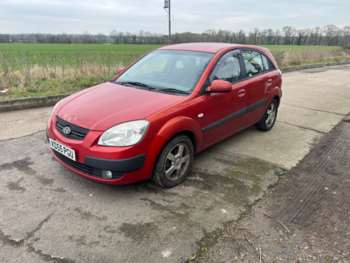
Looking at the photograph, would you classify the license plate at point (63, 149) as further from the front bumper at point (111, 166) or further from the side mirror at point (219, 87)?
the side mirror at point (219, 87)

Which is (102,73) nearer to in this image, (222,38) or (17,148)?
(17,148)

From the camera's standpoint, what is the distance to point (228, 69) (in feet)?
12.6

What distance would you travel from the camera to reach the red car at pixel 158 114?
2686 mm

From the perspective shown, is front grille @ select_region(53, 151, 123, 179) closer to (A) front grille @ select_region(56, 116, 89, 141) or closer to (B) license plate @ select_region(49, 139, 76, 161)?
(B) license plate @ select_region(49, 139, 76, 161)

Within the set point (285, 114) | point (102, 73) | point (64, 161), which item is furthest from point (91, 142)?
point (102, 73)

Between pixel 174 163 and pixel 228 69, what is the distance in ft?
5.31

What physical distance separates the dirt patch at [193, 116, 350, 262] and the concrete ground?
0.46 ft

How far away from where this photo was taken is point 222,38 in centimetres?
3011

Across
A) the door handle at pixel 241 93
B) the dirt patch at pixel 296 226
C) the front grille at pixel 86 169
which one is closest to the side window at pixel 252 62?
the door handle at pixel 241 93

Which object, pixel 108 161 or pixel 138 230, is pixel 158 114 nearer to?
pixel 108 161

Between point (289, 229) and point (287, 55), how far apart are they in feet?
62.0

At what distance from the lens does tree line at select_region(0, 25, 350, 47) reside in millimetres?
33781

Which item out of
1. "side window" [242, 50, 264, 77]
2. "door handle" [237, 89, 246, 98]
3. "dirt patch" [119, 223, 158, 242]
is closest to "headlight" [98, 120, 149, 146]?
"dirt patch" [119, 223, 158, 242]

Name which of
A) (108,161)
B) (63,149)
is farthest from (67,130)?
(108,161)
